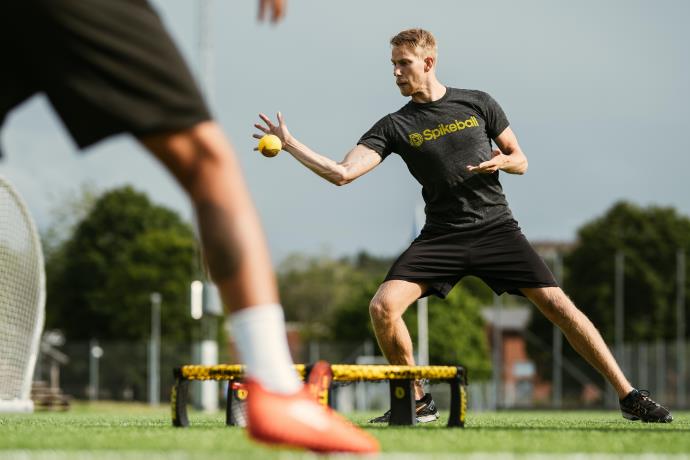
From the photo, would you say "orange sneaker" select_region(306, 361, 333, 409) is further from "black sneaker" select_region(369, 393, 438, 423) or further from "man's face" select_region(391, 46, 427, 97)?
"man's face" select_region(391, 46, 427, 97)

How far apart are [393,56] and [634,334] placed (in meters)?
51.7

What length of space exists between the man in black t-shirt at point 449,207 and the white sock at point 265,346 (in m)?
3.54

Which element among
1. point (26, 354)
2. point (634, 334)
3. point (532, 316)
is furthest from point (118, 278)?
point (26, 354)

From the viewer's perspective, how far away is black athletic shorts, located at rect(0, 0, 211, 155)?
338 cm

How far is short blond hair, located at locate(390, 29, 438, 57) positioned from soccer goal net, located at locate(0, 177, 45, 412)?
18.2 feet

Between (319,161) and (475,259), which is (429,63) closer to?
(319,161)

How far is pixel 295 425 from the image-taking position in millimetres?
3398

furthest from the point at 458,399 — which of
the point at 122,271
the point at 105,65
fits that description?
the point at 122,271

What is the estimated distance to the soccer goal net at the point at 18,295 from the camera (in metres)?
12.0

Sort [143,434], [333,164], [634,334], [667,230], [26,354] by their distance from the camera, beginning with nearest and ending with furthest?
[143,434] → [333,164] → [26,354] → [634,334] → [667,230]

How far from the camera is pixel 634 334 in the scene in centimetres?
5709

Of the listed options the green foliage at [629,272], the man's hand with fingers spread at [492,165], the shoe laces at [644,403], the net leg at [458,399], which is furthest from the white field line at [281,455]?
the green foliage at [629,272]

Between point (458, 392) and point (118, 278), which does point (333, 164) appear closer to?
point (458, 392)

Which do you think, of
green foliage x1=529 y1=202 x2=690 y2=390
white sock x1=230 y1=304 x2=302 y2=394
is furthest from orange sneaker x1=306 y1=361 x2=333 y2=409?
green foliage x1=529 y1=202 x2=690 y2=390
